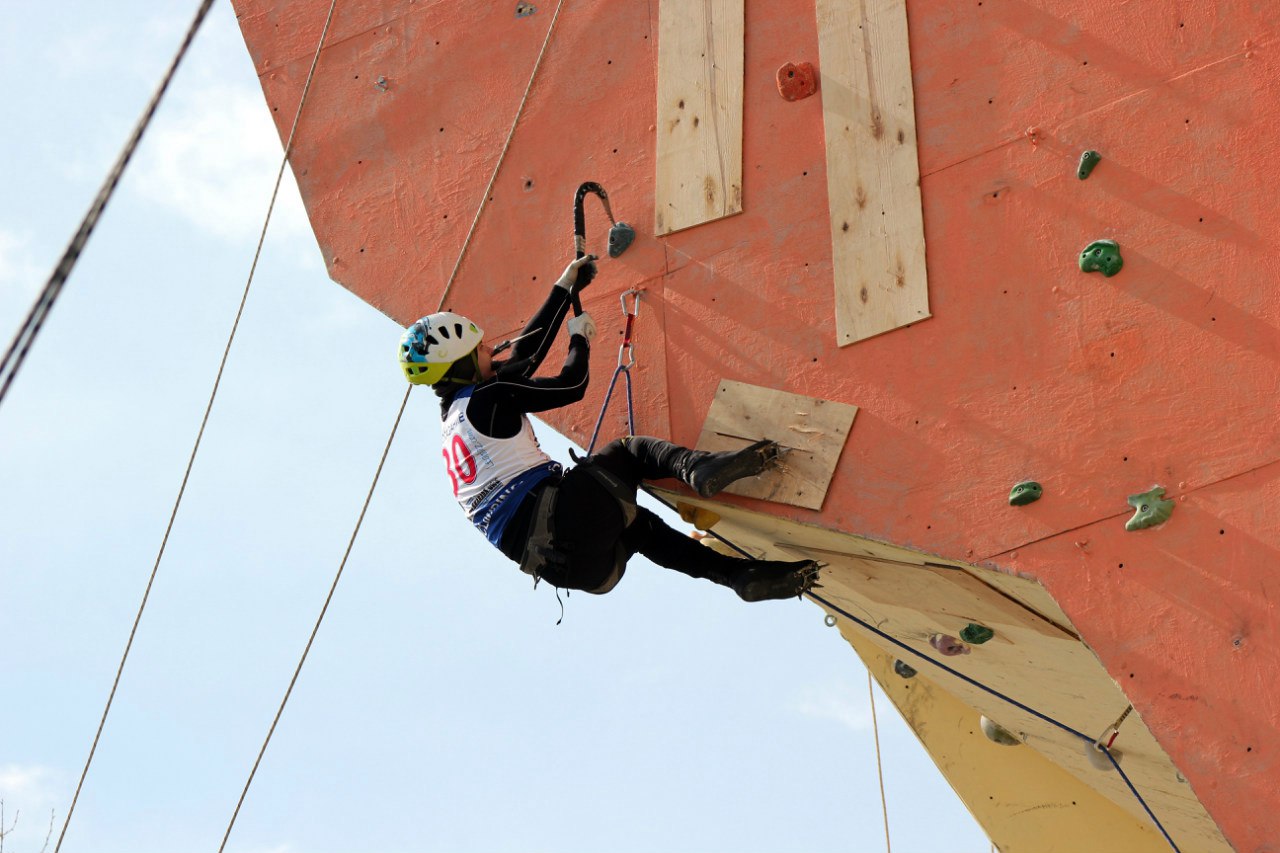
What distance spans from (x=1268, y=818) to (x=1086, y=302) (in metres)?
1.53

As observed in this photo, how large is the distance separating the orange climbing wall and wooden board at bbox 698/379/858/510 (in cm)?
4

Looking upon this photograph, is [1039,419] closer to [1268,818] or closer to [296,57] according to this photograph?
[1268,818]

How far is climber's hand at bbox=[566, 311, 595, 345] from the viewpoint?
552 cm

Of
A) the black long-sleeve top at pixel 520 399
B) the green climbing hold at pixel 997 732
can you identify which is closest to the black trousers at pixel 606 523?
the black long-sleeve top at pixel 520 399

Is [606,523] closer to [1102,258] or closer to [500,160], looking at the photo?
[500,160]

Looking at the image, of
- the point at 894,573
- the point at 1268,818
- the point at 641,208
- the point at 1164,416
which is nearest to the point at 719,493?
the point at 894,573

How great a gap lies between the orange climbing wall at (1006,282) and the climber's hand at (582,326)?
24cm

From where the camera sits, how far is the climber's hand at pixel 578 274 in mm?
5594

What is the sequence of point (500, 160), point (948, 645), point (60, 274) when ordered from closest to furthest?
point (60, 274)
point (500, 160)
point (948, 645)

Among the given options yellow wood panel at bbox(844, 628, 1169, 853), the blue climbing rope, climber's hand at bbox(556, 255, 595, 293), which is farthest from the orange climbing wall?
yellow wood panel at bbox(844, 628, 1169, 853)

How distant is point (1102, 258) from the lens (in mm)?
5023

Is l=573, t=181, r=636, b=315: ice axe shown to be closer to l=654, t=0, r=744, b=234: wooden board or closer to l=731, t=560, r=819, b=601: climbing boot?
l=654, t=0, r=744, b=234: wooden board

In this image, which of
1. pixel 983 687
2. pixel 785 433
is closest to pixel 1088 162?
pixel 785 433

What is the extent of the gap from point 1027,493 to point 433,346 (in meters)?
1.93
